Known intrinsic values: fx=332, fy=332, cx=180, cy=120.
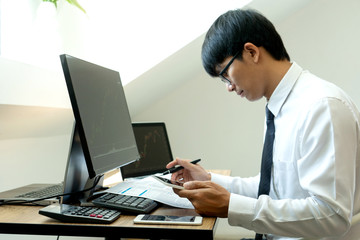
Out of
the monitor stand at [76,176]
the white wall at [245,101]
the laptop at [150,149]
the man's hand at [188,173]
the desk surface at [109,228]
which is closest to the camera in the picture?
the desk surface at [109,228]

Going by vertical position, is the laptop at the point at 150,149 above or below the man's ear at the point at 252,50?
below

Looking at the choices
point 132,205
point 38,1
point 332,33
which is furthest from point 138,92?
point 332,33

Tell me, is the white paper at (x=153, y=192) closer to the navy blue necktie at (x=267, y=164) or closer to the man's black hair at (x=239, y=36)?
the navy blue necktie at (x=267, y=164)

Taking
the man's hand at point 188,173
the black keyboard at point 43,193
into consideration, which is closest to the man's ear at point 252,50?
the man's hand at point 188,173

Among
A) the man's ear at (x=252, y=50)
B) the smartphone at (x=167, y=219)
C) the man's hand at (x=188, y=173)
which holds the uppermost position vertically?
the man's ear at (x=252, y=50)

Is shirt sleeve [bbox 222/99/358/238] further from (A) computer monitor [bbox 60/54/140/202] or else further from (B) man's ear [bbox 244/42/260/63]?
(A) computer monitor [bbox 60/54/140/202]

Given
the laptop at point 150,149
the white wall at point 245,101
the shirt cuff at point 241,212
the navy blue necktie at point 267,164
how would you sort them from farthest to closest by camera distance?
the white wall at point 245,101, the laptop at point 150,149, the navy blue necktie at point 267,164, the shirt cuff at point 241,212

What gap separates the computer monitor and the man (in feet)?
0.74

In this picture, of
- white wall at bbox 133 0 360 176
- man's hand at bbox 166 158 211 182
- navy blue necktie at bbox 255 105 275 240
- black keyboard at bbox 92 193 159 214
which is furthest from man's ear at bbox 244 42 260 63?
white wall at bbox 133 0 360 176

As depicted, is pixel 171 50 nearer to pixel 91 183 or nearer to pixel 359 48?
pixel 91 183

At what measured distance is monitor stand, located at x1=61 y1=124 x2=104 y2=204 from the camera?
958 mm

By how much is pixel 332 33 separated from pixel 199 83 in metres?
1.11

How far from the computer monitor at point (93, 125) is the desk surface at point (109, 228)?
0.14 metres

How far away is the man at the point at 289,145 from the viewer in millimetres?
817
